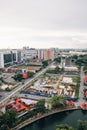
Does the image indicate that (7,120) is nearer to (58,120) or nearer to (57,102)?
(58,120)

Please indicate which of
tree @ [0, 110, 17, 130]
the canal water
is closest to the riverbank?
the canal water

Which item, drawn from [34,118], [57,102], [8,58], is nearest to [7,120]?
[34,118]

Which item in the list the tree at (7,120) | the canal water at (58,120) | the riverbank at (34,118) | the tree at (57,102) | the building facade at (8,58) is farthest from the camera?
the building facade at (8,58)

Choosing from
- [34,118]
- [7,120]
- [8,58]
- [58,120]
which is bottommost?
[58,120]

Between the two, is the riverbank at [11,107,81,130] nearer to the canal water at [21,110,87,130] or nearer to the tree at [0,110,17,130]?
the canal water at [21,110,87,130]

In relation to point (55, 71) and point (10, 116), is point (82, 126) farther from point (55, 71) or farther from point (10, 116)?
point (55, 71)

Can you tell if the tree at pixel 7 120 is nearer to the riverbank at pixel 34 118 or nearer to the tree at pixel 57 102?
the riverbank at pixel 34 118

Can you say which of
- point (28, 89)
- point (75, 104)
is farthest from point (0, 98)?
point (75, 104)

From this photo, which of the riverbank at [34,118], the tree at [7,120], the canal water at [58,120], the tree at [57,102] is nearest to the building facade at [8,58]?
the tree at [57,102]
